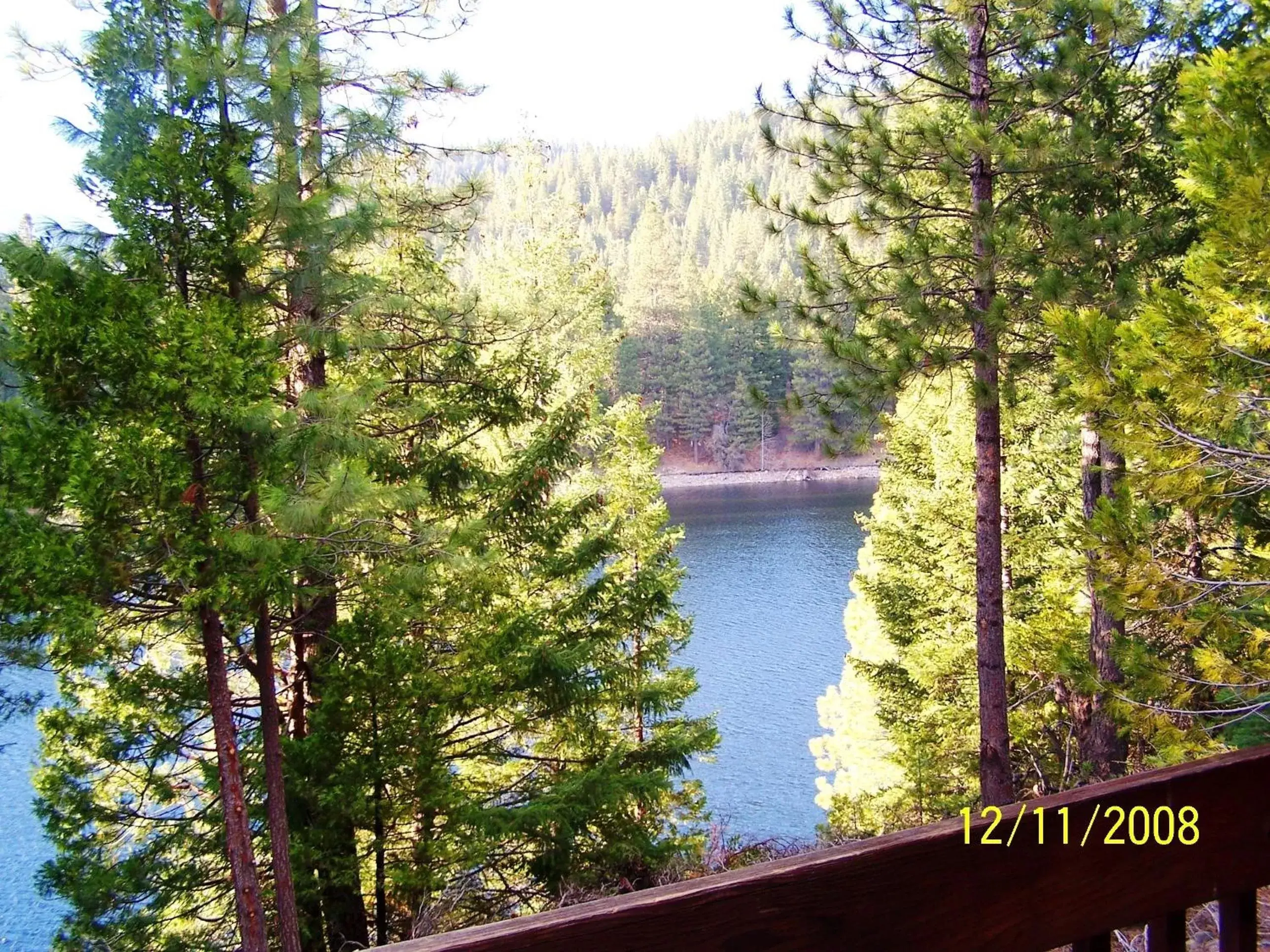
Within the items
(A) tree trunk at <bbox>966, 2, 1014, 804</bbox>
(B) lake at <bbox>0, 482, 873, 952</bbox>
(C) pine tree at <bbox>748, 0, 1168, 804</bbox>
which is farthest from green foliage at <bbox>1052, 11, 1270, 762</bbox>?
(B) lake at <bbox>0, 482, 873, 952</bbox>

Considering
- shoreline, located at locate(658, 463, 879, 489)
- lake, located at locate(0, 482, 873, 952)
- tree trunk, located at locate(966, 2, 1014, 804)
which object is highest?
tree trunk, located at locate(966, 2, 1014, 804)

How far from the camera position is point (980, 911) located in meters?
1.05

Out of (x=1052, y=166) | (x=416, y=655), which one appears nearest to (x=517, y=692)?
(x=416, y=655)

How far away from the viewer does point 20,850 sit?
1406 centimetres

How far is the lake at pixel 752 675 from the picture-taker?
14406 mm

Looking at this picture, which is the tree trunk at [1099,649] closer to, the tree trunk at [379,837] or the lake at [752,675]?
the lake at [752,675]

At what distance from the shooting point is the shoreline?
160 feet

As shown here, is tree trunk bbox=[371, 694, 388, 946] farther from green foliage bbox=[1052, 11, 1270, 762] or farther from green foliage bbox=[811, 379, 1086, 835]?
green foliage bbox=[811, 379, 1086, 835]

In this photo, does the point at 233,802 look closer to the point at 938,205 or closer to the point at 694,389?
the point at 938,205

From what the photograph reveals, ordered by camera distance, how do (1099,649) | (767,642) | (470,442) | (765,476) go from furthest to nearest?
(765,476) < (767,642) < (470,442) < (1099,649)

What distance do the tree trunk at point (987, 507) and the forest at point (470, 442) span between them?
0.04 m

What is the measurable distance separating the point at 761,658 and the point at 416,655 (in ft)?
55.0

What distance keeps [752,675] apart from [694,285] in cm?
3393
